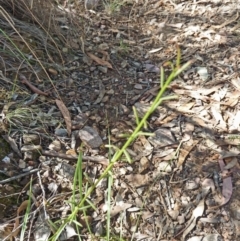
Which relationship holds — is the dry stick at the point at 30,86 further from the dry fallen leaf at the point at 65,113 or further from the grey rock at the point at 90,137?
the grey rock at the point at 90,137

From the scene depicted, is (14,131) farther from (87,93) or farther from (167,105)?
(167,105)

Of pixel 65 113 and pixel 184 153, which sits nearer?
pixel 184 153

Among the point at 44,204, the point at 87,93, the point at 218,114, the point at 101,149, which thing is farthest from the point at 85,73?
the point at 44,204

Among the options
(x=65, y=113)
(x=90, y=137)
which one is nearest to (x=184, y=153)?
(x=90, y=137)

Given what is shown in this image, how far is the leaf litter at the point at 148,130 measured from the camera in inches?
64.9

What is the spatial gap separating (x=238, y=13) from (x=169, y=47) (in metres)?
0.49

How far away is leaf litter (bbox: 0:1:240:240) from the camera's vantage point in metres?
1.65

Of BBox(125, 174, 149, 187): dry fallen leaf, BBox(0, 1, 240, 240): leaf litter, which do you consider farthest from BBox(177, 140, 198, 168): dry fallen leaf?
BBox(125, 174, 149, 187): dry fallen leaf

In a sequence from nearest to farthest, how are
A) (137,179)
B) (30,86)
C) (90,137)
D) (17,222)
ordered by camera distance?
(17,222), (137,179), (90,137), (30,86)

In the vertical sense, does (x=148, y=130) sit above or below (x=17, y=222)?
above

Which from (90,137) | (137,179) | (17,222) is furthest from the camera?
(90,137)

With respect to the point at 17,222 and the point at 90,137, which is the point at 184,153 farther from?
the point at 17,222

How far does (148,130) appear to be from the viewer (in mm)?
1939

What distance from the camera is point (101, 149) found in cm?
184
